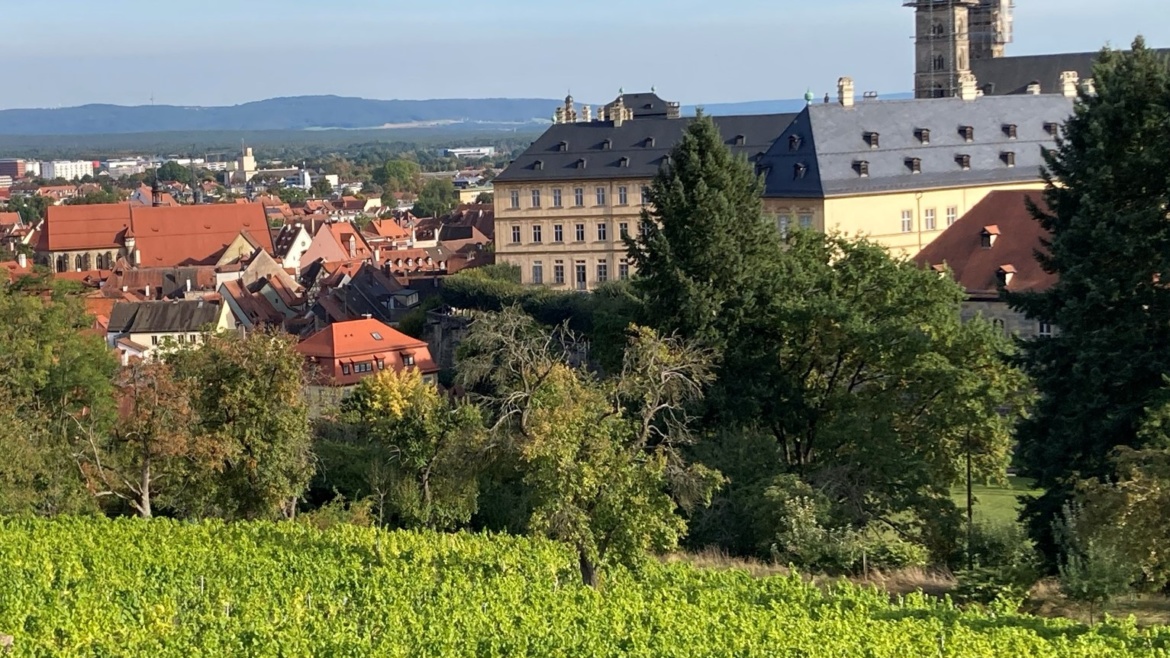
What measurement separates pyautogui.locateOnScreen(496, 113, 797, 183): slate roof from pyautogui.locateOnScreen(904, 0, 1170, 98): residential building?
3087 cm

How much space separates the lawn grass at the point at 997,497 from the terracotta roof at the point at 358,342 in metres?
27.1

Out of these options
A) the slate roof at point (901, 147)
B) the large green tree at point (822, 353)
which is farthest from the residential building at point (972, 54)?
the large green tree at point (822, 353)

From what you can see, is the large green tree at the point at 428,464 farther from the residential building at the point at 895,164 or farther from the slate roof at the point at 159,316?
the slate roof at the point at 159,316

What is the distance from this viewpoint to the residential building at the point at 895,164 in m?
66.0

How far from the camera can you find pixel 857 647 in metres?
20.8

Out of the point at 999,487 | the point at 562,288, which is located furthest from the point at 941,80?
the point at 999,487

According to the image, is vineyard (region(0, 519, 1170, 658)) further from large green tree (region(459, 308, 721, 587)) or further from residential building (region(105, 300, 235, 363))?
residential building (region(105, 300, 235, 363))

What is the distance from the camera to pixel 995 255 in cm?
5516

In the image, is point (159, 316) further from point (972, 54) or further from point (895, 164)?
point (972, 54)

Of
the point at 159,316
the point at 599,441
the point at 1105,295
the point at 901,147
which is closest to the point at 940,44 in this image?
the point at 901,147

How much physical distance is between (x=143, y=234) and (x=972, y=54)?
210 feet

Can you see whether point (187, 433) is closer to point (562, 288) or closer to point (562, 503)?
point (562, 503)

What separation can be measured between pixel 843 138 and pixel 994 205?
11296 millimetres

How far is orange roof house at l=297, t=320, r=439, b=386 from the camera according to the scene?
6178 centimetres
